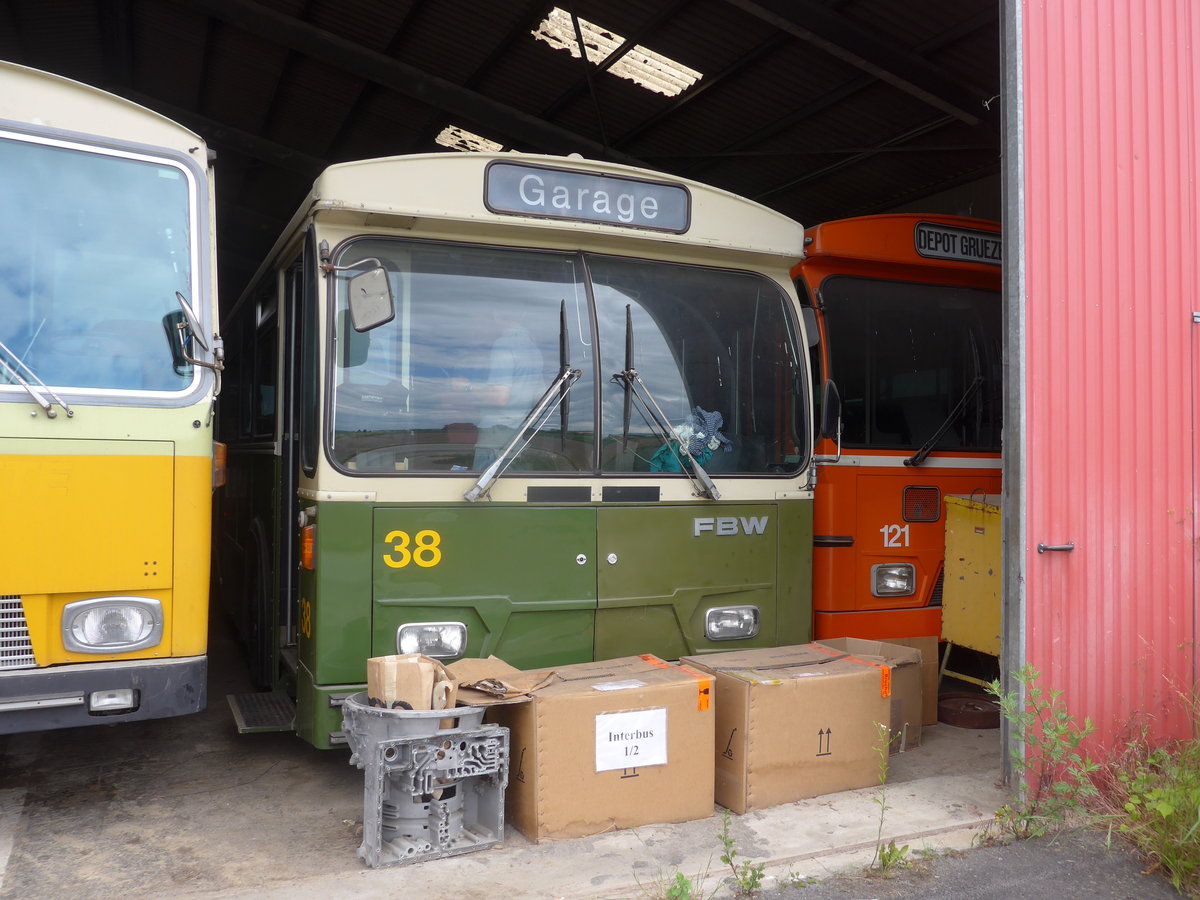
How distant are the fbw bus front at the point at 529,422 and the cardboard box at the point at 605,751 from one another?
21.4 inches

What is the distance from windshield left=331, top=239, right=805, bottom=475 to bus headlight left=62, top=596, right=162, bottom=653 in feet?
3.10

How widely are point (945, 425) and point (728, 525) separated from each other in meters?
1.82

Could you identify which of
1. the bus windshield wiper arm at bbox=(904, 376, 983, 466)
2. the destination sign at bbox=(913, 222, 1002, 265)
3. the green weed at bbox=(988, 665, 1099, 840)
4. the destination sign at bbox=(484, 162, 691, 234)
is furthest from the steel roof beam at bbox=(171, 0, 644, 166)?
the green weed at bbox=(988, 665, 1099, 840)

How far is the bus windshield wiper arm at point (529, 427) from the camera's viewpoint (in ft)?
13.8

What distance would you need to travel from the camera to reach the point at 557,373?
4.44m

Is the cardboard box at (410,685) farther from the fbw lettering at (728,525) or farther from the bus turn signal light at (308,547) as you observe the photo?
the fbw lettering at (728,525)

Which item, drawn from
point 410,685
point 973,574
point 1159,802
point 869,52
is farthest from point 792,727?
point 869,52

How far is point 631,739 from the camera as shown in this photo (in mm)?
3887

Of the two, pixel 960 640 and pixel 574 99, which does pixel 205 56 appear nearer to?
pixel 574 99

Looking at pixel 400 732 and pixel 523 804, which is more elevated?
pixel 400 732

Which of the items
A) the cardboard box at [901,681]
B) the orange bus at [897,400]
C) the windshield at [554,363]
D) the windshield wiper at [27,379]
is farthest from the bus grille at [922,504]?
the windshield wiper at [27,379]

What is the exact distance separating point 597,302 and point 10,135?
2.43 m

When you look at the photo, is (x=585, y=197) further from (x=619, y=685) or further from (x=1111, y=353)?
(x=1111, y=353)

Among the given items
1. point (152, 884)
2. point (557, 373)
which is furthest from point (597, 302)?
point (152, 884)
